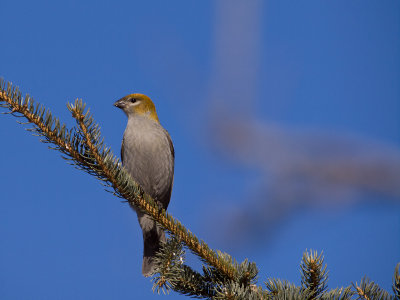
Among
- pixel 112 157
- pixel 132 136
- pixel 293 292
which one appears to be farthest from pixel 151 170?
pixel 293 292

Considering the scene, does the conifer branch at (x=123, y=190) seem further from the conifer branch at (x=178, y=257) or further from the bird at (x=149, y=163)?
the bird at (x=149, y=163)

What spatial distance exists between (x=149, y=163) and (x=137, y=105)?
125 centimetres

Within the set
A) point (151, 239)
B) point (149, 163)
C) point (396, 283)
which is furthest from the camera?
point (151, 239)

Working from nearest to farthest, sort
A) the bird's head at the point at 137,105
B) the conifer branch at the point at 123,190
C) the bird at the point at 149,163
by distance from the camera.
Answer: the conifer branch at the point at 123,190 < the bird at the point at 149,163 < the bird's head at the point at 137,105

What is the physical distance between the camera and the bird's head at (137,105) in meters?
6.89

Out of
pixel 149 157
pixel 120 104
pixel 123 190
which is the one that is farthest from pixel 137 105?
pixel 123 190

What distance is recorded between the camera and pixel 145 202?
3.78 meters

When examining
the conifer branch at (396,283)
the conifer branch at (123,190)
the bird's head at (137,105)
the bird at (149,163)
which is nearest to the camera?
the conifer branch at (396,283)

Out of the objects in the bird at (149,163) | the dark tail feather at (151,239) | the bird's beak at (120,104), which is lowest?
the dark tail feather at (151,239)

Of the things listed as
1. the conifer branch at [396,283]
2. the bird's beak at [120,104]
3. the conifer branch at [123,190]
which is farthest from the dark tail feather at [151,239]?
the conifer branch at [396,283]

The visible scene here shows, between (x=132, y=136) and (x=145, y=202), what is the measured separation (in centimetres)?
246

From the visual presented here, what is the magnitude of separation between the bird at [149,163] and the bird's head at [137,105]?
8.7 inches

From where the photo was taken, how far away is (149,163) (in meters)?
6.05

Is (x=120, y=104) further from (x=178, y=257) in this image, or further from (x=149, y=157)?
(x=178, y=257)
